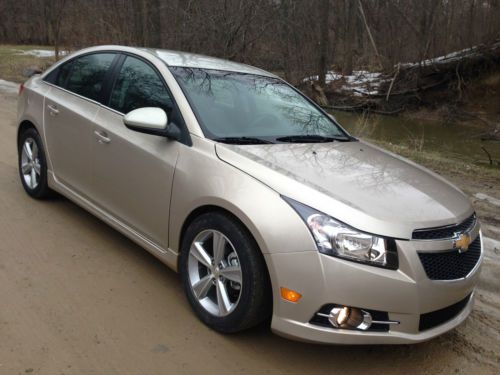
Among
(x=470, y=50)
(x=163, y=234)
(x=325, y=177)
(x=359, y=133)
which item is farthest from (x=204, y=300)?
(x=470, y=50)

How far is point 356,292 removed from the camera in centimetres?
262

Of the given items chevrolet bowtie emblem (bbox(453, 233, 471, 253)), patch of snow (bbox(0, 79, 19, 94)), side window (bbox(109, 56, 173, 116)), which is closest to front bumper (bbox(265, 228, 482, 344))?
chevrolet bowtie emblem (bbox(453, 233, 471, 253))

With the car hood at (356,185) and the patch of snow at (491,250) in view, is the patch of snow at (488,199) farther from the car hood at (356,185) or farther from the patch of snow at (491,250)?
the car hood at (356,185)

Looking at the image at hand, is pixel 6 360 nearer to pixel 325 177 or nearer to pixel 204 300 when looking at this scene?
pixel 204 300

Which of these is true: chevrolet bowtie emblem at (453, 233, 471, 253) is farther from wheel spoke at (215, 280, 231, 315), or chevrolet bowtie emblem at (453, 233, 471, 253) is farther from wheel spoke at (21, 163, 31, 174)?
Answer: wheel spoke at (21, 163, 31, 174)

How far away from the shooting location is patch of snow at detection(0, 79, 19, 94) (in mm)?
13798

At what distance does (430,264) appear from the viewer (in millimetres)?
2725

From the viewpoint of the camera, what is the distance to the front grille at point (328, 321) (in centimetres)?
268

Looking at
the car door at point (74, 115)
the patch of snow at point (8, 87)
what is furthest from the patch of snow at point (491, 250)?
the patch of snow at point (8, 87)

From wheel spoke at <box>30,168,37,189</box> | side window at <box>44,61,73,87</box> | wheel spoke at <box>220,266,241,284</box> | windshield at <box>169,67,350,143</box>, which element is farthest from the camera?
wheel spoke at <box>30,168,37,189</box>

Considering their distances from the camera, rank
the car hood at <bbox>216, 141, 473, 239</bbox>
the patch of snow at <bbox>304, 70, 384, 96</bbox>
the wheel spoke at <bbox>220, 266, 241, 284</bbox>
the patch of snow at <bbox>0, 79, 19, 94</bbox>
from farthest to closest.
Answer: the patch of snow at <bbox>304, 70, 384, 96</bbox>
the patch of snow at <bbox>0, 79, 19, 94</bbox>
the wheel spoke at <bbox>220, 266, 241, 284</bbox>
the car hood at <bbox>216, 141, 473, 239</bbox>

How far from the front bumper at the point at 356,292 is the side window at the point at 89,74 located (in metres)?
2.54

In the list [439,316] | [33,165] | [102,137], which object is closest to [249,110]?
[102,137]

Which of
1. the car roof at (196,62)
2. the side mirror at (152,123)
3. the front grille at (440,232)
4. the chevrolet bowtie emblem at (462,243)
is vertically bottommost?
the chevrolet bowtie emblem at (462,243)
